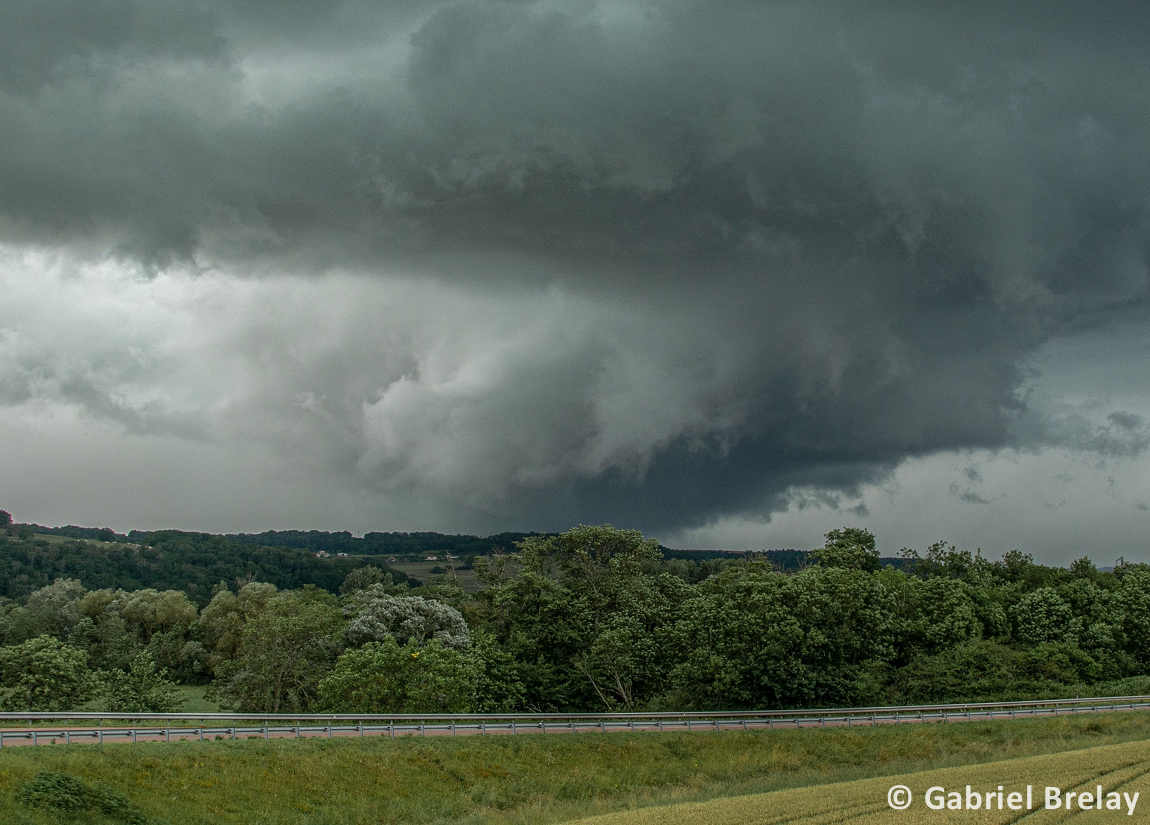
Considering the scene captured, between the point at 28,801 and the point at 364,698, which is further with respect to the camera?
the point at 364,698

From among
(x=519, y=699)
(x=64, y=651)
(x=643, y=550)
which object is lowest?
(x=519, y=699)

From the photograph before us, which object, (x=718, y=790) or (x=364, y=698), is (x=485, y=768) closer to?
(x=718, y=790)

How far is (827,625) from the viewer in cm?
7050

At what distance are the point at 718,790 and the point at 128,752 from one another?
26.8 meters

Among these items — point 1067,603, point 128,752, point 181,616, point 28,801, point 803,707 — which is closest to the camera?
point 28,801

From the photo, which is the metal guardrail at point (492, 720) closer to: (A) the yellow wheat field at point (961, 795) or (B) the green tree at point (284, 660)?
(B) the green tree at point (284, 660)

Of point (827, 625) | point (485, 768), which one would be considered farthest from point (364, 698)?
point (827, 625)

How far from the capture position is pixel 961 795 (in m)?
26.9

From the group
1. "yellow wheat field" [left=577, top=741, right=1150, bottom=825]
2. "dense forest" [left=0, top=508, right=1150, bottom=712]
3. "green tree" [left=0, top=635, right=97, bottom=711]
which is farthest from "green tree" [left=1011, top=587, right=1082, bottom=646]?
"green tree" [left=0, top=635, right=97, bottom=711]

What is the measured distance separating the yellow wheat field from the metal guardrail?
2292 cm

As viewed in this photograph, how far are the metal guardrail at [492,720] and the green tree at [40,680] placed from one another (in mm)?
13499

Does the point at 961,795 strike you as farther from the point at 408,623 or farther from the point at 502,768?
the point at 408,623

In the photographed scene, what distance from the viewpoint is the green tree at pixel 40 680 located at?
69312 millimetres

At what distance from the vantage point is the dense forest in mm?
64562
